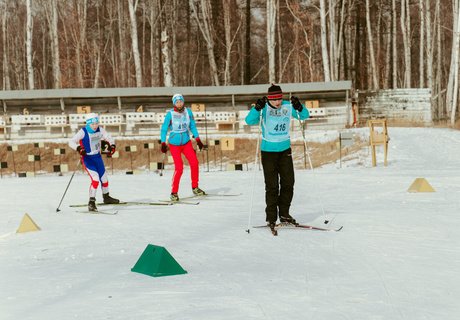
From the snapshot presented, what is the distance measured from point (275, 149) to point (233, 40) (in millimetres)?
32735

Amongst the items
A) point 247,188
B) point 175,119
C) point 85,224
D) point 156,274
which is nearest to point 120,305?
point 156,274

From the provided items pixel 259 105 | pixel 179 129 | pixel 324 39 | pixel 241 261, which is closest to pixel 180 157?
pixel 179 129

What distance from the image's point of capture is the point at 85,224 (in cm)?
795

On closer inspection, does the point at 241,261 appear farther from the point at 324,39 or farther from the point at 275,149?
the point at 324,39

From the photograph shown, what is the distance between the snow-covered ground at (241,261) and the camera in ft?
13.0

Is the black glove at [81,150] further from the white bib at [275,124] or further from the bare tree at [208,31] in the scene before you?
the bare tree at [208,31]

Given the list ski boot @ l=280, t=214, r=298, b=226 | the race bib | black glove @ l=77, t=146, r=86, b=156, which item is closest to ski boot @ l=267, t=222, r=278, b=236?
ski boot @ l=280, t=214, r=298, b=226

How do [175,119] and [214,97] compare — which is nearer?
[175,119]

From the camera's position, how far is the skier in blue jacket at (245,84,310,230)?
680 cm

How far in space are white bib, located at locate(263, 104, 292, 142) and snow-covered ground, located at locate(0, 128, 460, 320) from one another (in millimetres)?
1117

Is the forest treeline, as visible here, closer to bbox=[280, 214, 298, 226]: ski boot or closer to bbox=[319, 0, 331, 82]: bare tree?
bbox=[319, 0, 331, 82]: bare tree

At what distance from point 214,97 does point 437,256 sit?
24799 millimetres

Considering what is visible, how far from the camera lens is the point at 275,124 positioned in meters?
6.88

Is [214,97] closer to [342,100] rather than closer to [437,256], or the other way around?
[342,100]
